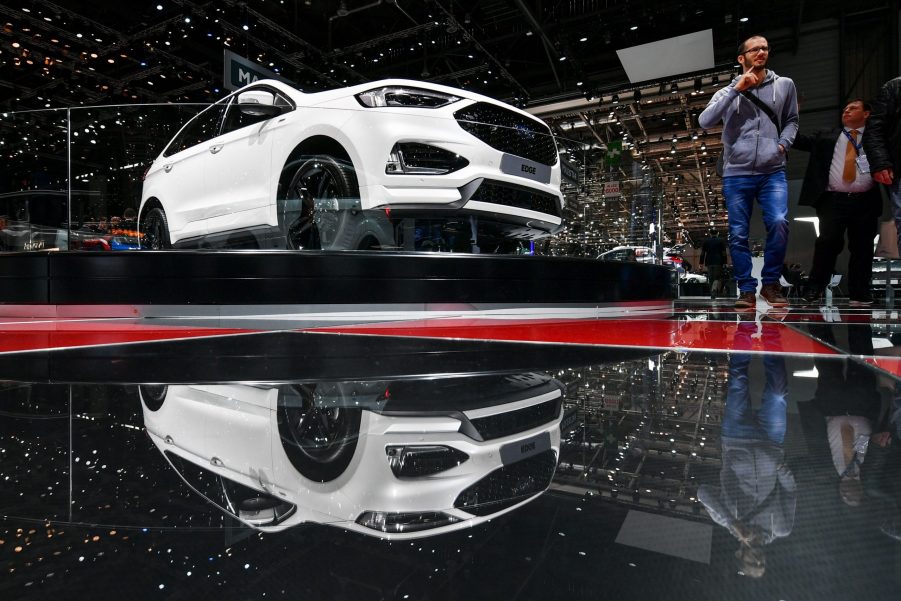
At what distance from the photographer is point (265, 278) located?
271 cm

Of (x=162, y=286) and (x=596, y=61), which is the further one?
(x=596, y=61)

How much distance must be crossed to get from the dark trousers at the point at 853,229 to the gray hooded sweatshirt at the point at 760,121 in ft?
4.08

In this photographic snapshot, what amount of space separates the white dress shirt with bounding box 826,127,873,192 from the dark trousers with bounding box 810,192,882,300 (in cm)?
6

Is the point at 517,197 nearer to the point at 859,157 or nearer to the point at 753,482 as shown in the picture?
the point at 753,482

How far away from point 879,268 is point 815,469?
28.1 feet

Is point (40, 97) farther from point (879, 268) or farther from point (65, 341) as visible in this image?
point (879, 268)

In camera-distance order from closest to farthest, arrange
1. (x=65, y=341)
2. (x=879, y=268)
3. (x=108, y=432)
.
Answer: (x=108, y=432), (x=65, y=341), (x=879, y=268)

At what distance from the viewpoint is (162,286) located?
273cm

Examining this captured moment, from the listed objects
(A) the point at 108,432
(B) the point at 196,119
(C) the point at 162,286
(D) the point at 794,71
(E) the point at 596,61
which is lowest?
(A) the point at 108,432

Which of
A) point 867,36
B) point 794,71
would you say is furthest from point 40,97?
point 867,36

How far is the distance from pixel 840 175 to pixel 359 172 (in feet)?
12.2

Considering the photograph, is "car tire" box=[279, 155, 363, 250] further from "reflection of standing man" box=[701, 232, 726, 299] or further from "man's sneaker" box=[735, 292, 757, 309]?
"reflection of standing man" box=[701, 232, 726, 299]

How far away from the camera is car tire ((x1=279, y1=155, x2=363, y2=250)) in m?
2.79

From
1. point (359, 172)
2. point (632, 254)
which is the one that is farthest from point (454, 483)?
point (632, 254)
